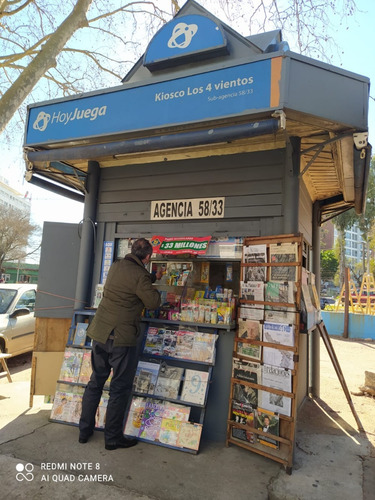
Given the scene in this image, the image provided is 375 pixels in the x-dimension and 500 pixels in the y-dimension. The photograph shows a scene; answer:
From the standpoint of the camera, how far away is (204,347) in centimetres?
351

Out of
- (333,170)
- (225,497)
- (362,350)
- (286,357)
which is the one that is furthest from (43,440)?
(362,350)

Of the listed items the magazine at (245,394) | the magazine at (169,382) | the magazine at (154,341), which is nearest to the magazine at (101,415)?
the magazine at (169,382)

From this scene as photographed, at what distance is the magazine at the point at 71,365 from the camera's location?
3.85 metres

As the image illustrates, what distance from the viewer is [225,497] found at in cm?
256

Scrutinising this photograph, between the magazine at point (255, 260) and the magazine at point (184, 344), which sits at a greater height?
the magazine at point (255, 260)

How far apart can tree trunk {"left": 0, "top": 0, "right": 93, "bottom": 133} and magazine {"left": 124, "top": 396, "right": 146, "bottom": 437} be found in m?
6.19

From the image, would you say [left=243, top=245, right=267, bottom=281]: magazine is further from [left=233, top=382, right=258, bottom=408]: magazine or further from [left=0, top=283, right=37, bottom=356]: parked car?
[left=0, top=283, right=37, bottom=356]: parked car

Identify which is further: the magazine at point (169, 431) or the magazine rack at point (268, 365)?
the magazine at point (169, 431)

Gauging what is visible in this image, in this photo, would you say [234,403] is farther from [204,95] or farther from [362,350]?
[362,350]

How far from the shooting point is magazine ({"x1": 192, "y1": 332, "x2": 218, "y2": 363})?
346cm

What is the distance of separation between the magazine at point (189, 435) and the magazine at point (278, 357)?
0.93 m

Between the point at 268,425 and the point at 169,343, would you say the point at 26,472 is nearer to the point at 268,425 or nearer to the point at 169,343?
the point at 169,343

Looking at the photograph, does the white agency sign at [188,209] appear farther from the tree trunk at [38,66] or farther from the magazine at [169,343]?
the tree trunk at [38,66]

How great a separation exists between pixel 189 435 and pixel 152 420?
1.38ft
